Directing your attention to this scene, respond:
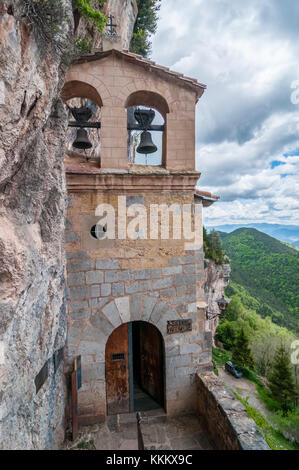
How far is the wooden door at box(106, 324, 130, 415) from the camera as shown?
15.2ft

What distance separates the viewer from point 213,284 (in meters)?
24.0

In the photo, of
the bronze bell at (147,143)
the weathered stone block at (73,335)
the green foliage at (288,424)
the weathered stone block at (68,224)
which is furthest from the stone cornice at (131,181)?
the green foliage at (288,424)

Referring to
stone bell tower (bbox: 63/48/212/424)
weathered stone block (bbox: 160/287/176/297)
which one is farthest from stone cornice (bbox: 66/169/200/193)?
weathered stone block (bbox: 160/287/176/297)

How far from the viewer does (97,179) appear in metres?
4.18

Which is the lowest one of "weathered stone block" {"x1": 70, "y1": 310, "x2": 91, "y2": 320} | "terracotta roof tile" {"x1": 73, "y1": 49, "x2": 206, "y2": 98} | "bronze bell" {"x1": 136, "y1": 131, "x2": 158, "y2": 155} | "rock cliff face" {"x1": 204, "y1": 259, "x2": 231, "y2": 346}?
"rock cliff face" {"x1": 204, "y1": 259, "x2": 231, "y2": 346}

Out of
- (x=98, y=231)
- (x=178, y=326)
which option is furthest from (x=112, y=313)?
(x=98, y=231)

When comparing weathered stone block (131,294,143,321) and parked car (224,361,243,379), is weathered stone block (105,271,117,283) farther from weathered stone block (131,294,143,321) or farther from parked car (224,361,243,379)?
parked car (224,361,243,379)

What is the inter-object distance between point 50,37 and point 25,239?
1.87m

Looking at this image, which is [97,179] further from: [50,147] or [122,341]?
[122,341]

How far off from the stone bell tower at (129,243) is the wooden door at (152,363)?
7cm

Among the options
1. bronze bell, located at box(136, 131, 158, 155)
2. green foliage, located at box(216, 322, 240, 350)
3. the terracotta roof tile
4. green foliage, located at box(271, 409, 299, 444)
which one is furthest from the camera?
green foliage, located at box(216, 322, 240, 350)

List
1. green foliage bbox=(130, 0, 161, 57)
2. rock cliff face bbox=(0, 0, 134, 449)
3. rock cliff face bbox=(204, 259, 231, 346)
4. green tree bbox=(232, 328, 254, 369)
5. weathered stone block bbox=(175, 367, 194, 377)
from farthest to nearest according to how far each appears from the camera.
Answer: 1. rock cliff face bbox=(204, 259, 231, 346)
2. green tree bbox=(232, 328, 254, 369)
3. green foliage bbox=(130, 0, 161, 57)
4. weathered stone block bbox=(175, 367, 194, 377)
5. rock cliff face bbox=(0, 0, 134, 449)

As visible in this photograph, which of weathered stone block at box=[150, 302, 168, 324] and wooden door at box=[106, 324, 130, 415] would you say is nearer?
weathered stone block at box=[150, 302, 168, 324]

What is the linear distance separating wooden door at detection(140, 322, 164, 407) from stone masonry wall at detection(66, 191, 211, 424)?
346 millimetres
